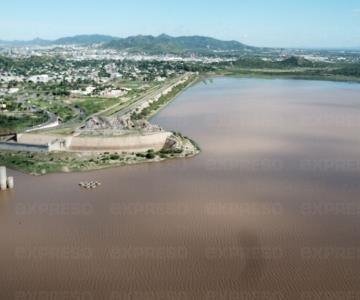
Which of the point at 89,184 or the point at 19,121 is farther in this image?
the point at 19,121

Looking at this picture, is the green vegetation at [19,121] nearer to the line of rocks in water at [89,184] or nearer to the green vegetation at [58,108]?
the green vegetation at [58,108]

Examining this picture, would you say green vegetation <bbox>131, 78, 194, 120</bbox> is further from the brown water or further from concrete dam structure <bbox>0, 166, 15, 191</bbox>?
concrete dam structure <bbox>0, 166, 15, 191</bbox>

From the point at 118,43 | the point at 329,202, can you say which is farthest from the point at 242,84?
the point at 118,43

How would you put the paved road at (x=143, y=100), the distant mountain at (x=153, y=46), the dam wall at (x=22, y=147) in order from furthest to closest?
1. the distant mountain at (x=153, y=46)
2. the paved road at (x=143, y=100)
3. the dam wall at (x=22, y=147)

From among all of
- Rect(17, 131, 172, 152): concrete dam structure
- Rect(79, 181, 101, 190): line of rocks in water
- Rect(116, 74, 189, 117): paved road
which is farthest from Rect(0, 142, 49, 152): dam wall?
Rect(116, 74, 189, 117): paved road

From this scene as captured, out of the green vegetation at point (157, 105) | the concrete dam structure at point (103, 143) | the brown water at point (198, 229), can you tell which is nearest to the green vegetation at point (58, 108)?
the green vegetation at point (157, 105)

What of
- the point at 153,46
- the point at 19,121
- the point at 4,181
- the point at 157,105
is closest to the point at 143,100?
the point at 157,105

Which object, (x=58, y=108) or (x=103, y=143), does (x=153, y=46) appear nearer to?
(x=58, y=108)

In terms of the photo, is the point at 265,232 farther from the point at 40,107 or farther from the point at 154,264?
the point at 40,107
